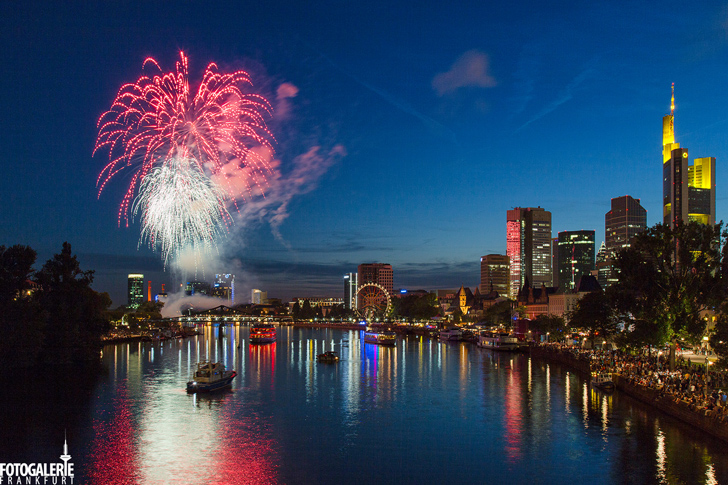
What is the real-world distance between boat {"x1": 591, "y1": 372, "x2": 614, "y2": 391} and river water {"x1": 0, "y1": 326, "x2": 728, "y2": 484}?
76cm

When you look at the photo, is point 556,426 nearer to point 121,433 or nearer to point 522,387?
point 522,387

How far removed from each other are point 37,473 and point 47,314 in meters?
42.9

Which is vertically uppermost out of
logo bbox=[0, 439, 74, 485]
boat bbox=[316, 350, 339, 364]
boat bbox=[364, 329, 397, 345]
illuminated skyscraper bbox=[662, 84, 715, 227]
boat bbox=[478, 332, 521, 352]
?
illuminated skyscraper bbox=[662, 84, 715, 227]

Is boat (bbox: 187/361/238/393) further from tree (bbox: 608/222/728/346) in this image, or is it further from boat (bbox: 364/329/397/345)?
boat (bbox: 364/329/397/345)

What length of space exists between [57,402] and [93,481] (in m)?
23.6

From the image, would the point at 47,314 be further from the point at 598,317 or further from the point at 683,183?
the point at 683,183

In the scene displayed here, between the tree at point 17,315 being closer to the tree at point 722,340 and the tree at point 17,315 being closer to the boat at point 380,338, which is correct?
the tree at point 722,340

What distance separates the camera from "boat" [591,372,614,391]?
51438 mm

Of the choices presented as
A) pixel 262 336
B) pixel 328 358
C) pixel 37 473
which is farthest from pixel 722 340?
pixel 262 336

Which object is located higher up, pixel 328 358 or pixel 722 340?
pixel 722 340

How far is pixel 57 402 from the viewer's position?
46.6 m

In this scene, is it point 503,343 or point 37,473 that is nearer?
point 37,473

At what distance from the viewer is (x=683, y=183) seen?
173m

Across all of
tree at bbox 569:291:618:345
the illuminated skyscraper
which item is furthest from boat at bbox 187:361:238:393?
the illuminated skyscraper
